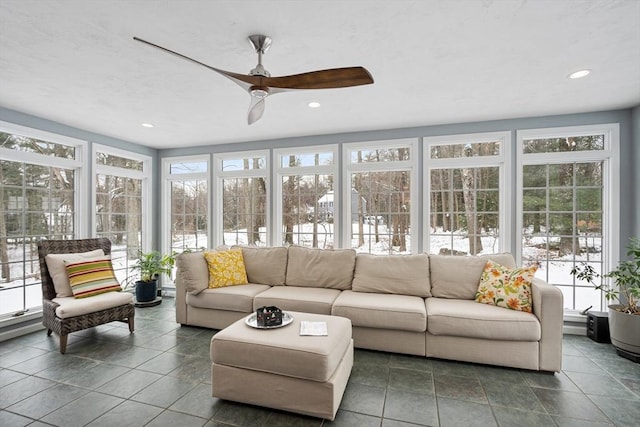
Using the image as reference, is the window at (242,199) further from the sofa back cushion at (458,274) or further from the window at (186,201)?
the sofa back cushion at (458,274)

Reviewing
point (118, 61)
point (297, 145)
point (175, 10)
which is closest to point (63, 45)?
point (118, 61)

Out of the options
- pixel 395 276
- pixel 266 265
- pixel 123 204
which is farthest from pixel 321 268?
pixel 123 204

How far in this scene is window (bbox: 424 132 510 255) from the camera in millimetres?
3857

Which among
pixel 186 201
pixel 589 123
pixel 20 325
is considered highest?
pixel 589 123

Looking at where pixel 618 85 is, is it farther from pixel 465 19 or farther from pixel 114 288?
pixel 114 288

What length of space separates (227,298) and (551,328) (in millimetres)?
3178

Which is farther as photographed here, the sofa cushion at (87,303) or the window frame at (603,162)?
the window frame at (603,162)

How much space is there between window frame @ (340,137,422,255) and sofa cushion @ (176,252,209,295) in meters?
1.92

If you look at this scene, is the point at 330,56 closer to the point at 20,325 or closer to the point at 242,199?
the point at 242,199

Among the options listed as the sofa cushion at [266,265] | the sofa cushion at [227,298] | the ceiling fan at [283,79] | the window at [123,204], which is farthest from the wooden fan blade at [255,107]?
the window at [123,204]

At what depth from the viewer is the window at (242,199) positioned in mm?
4859

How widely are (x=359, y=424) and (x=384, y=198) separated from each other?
2.87m

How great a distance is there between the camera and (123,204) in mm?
4879

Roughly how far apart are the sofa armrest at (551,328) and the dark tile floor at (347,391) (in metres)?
0.11
